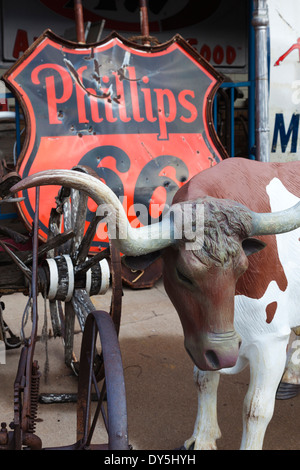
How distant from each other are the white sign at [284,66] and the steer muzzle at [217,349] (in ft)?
13.4

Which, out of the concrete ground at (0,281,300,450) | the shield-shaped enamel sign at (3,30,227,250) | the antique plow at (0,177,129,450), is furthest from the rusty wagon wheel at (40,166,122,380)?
the shield-shaped enamel sign at (3,30,227,250)

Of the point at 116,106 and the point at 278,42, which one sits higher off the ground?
the point at 278,42

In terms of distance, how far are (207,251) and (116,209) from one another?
1.24ft

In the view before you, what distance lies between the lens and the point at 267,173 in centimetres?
265

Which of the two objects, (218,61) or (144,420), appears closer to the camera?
(144,420)

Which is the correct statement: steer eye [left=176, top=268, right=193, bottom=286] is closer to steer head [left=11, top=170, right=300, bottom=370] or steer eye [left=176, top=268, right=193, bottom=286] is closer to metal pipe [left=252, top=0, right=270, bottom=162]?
steer head [left=11, top=170, right=300, bottom=370]

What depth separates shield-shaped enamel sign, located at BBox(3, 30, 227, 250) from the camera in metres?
4.77

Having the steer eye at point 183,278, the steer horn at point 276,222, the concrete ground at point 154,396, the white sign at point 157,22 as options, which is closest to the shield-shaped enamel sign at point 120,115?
the concrete ground at point 154,396

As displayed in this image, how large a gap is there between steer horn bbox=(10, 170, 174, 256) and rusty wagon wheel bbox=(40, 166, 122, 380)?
739 mm

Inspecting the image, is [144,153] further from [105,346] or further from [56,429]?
[105,346]

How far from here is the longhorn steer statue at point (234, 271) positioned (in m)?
2.10

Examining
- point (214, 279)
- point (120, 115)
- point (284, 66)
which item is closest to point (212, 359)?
point (214, 279)

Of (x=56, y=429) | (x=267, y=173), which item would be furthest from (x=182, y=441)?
(x=267, y=173)

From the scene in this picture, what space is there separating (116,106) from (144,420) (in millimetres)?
2977
